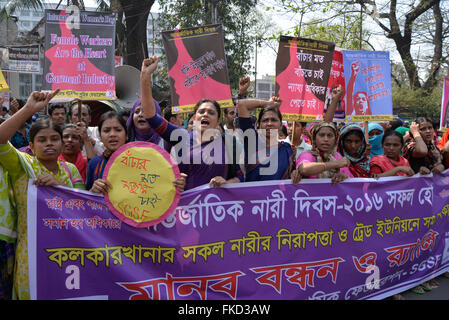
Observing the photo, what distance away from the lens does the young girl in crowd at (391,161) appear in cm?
368

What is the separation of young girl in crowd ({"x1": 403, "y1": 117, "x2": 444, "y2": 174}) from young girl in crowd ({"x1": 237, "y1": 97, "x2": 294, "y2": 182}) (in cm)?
175

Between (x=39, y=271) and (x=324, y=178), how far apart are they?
7.09 feet

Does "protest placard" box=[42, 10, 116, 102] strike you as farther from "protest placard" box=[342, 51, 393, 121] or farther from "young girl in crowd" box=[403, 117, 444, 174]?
"young girl in crowd" box=[403, 117, 444, 174]

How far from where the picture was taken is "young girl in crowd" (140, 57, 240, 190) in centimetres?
285

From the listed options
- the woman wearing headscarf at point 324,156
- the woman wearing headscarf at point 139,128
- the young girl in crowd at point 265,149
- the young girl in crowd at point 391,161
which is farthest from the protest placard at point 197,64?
the young girl in crowd at point 391,161

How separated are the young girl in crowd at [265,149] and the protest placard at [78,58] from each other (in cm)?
147

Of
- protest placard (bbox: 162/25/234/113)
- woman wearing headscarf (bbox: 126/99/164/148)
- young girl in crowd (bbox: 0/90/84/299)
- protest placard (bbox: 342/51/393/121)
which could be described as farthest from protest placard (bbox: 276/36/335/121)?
young girl in crowd (bbox: 0/90/84/299)

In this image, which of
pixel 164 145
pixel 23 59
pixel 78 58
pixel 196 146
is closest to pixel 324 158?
pixel 196 146

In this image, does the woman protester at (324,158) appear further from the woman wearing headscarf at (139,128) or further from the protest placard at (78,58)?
the protest placard at (78,58)

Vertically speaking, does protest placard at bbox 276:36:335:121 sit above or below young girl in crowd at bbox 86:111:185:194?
above

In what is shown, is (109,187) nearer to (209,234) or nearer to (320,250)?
(209,234)

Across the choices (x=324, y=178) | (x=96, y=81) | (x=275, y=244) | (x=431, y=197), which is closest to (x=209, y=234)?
(x=275, y=244)

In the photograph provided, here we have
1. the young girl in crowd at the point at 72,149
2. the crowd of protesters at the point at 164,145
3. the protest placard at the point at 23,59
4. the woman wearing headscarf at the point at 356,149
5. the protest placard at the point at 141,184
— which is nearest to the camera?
the crowd of protesters at the point at 164,145

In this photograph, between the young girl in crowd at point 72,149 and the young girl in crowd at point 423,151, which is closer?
the young girl in crowd at point 72,149
